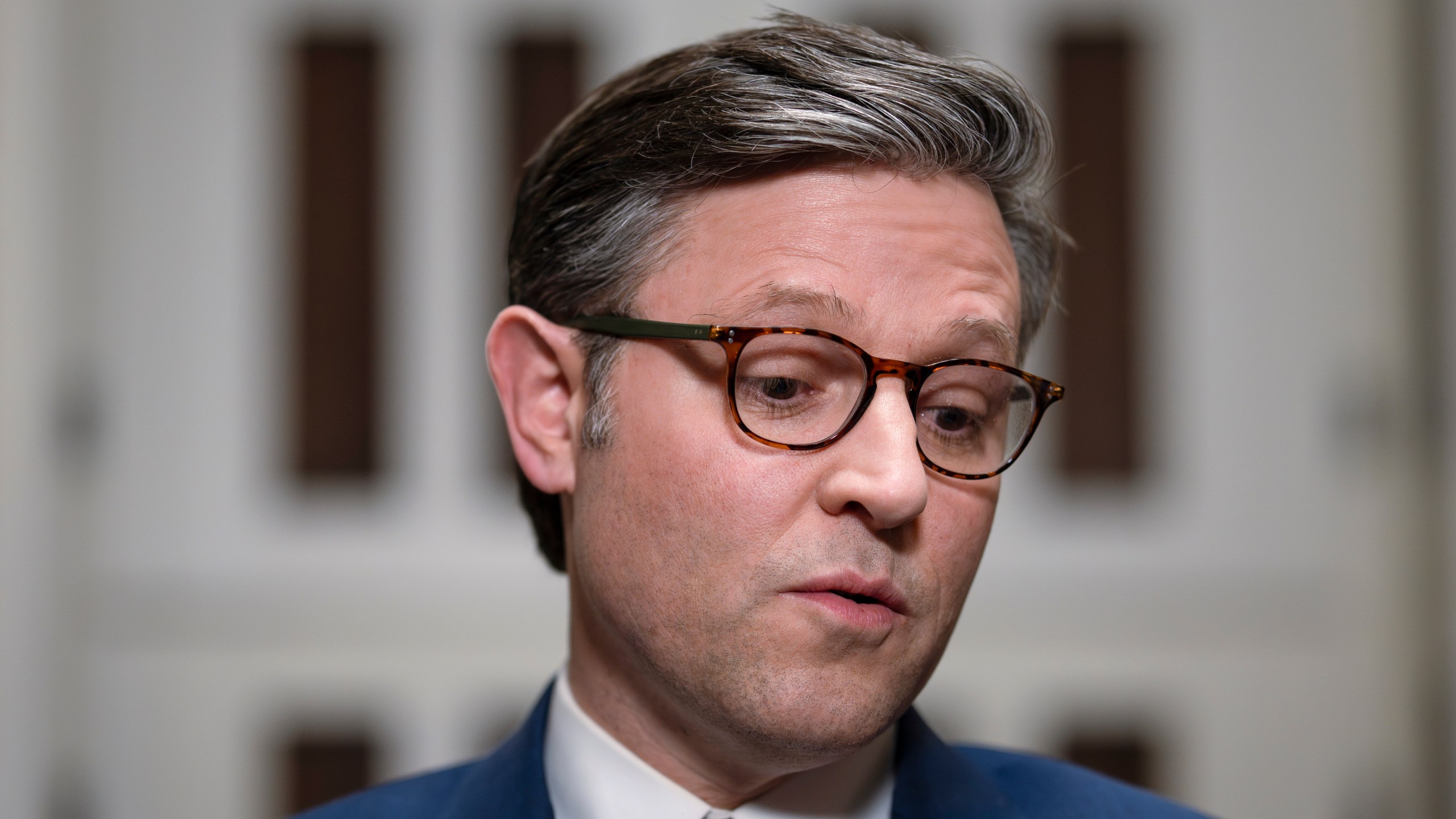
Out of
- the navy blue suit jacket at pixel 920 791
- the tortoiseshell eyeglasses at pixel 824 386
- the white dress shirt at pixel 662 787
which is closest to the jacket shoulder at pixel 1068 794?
the navy blue suit jacket at pixel 920 791

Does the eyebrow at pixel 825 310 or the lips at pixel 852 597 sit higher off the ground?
the eyebrow at pixel 825 310

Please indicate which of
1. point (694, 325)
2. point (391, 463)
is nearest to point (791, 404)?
point (694, 325)

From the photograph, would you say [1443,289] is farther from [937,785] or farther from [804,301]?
[804,301]

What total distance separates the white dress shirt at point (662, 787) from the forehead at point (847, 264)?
390 millimetres

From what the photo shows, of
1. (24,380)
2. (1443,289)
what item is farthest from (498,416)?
(1443,289)

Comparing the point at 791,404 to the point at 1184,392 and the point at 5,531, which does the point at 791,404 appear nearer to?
the point at 1184,392

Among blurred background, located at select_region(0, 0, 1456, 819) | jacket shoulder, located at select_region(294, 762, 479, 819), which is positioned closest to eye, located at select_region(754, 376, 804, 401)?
jacket shoulder, located at select_region(294, 762, 479, 819)

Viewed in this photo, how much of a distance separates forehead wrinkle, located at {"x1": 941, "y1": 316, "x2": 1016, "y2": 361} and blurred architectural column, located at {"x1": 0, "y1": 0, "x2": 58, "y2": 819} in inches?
91.3

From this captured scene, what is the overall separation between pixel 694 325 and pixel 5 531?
2.19 metres

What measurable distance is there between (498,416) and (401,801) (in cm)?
163

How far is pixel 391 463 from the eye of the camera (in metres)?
2.85

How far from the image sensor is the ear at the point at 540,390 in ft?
3.86

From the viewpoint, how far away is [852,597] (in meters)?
1.01

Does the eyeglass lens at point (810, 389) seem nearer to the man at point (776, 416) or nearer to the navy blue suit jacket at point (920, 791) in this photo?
the man at point (776, 416)
